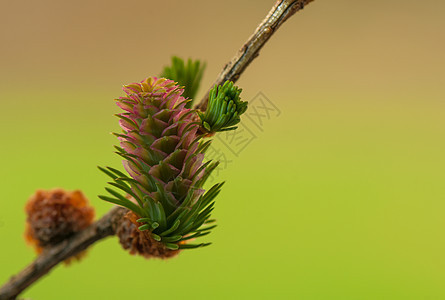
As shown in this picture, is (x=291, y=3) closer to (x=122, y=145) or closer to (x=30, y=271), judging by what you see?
(x=122, y=145)

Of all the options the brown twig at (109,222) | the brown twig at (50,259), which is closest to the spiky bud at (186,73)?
the brown twig at (109,222)

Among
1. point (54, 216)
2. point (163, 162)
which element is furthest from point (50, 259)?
point (163, 162)

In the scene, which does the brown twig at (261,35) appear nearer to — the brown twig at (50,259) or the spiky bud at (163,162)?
the spiky bud at (163,162)

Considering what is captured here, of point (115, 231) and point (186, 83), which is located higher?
point (186, 83)

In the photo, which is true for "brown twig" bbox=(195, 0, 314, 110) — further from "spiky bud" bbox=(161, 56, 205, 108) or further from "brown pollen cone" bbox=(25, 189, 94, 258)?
"brown pollen cone" bbox=(25, 189, 94, 258)

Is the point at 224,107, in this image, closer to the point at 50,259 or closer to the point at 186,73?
the point at 186,73

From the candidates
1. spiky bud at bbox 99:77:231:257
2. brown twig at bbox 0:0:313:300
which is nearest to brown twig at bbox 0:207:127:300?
brown twig at bbox 0:0:313:300

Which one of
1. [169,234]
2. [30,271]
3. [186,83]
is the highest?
[186,83]

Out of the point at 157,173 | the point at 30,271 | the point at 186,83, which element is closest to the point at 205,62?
the point at 186,83
